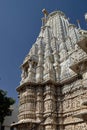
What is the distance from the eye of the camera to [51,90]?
19.9 metres

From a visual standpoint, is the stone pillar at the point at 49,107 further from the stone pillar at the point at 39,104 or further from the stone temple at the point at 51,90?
the stone pillar at the point at 39,104

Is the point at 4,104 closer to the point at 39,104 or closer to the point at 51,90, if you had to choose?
the point at 39,104

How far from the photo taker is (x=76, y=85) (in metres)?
18.7

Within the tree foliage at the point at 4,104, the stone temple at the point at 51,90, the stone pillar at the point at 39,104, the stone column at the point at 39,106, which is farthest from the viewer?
the tree foliage at the point at 4,104

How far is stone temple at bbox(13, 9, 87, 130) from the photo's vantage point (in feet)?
58.4

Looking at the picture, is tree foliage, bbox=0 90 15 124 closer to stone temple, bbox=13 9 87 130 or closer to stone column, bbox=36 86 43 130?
stone temple, bbox=13 9 87 130

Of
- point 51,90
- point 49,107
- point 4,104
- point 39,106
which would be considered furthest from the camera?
point 4,104

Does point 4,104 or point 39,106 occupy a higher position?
point 4,104

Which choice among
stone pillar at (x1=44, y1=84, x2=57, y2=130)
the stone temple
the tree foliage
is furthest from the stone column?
the tree foliage

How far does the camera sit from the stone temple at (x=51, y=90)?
701 inches

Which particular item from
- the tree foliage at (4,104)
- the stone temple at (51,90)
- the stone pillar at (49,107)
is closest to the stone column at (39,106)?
the stone temple at (51,90)

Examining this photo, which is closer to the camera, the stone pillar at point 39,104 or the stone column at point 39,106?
the stone column at point 39,106

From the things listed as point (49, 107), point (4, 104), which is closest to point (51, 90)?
point (49, 107)

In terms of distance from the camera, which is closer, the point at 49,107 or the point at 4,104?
the point at 49,107
